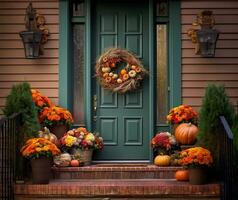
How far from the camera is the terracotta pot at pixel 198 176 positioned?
7.04m

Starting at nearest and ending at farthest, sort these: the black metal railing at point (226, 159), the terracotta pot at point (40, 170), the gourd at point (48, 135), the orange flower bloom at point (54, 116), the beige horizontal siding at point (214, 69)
→ the black metal railing at point (226, 159) → the terracotta pot at point (40, 170) → the gourd at point (48, 135) → the orange flower bloom at point (54, 116) → the beige horizontal siding at point (214, 69)

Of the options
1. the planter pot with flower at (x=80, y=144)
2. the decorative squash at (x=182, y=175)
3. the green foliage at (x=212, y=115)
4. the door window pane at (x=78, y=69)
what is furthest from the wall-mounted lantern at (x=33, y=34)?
the decorative squash at (x=182, y=175)

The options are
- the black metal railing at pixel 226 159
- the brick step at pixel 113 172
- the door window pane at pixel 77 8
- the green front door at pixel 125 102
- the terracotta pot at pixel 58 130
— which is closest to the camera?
the black metal railing at pixel 226 159

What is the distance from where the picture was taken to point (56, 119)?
810 cm

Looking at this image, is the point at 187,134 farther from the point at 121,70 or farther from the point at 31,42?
the point at 31,42

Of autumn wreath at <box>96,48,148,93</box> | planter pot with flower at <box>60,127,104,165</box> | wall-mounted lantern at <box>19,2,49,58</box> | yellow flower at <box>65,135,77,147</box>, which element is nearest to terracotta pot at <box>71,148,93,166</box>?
planter pot with flower at <box>60,127,104,165</box>

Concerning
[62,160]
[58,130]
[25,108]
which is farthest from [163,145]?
[25,108]

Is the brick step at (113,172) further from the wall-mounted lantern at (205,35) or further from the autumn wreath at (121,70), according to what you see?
the wall-mounted lantern at (205,35)

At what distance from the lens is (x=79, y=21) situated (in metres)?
8.77

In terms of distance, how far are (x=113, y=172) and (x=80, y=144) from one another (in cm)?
67

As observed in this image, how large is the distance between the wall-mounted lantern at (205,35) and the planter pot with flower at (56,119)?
2.17m

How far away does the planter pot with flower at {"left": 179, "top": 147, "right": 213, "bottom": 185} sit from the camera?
6.98 meters

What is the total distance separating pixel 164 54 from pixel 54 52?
1696mm

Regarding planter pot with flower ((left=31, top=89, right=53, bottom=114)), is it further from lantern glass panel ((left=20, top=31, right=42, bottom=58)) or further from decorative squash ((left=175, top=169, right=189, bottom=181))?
decorative squash ((left=175, top=169, right=189, bottom=181))
